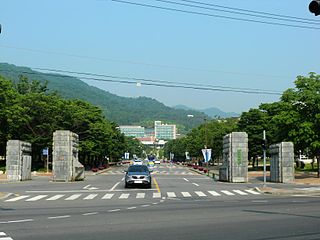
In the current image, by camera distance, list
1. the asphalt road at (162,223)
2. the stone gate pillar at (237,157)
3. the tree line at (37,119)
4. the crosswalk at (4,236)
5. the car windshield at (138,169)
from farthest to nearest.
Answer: the tree line at (37,119) → the stone gate pillar at (237,157) → the car windshield at (138,169) → the asphalt road at (162,223) → the crosswalk at (4,236)

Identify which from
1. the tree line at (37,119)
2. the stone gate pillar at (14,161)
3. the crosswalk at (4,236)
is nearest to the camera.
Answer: the crosswalk at (4,236)

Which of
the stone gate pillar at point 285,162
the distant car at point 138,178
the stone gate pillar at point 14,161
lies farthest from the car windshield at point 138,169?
the stone gate pillar at point 14,161

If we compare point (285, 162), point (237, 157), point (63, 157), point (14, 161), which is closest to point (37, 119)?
point (14, 161)

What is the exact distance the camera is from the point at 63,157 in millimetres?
46688

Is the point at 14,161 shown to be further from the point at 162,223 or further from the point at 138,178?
the point at 162,223

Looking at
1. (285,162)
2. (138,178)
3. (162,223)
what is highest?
(285,162)

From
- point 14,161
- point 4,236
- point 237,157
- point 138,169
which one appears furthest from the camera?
point 14,161

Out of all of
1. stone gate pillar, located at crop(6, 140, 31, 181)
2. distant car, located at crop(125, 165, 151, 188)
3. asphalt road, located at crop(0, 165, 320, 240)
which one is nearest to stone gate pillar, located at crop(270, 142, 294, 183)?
distant car, located at crop(125, 165, 151, 188)

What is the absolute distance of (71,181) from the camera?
4659cm

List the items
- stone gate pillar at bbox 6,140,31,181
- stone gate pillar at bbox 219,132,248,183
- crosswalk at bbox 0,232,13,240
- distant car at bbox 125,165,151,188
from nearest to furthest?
crosswalk at bbox 0,232,13,240 → distant car at bbox 125,165,151,188 → stone gate pillar at bbox 219,132,248,183 → stone gate pillar at bbox 6,140,31,181

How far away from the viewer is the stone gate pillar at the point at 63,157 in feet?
152

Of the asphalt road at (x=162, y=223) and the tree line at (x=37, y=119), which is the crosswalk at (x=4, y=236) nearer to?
the asphalt road at (x=162, y=223)

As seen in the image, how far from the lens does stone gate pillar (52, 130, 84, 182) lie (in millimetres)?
46344

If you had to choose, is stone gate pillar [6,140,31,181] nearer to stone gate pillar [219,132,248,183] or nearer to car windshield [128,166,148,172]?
car windshield [128,166,148,172]
